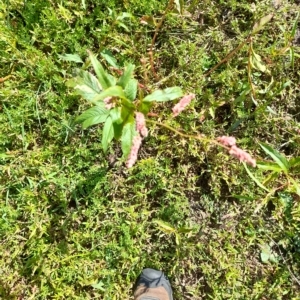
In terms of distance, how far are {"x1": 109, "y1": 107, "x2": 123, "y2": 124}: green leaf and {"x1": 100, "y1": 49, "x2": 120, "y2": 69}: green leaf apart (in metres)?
0.62

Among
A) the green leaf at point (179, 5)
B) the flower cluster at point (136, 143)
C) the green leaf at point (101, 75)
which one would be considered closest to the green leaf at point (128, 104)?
the green leaf at point (101, 75)

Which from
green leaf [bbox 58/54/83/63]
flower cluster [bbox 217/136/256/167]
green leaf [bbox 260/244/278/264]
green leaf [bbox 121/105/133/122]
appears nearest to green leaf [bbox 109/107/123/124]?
green leaf [bbox 121/105/133/122]

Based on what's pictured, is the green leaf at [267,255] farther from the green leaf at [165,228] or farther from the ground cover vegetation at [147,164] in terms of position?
the green leaf at [165,228]

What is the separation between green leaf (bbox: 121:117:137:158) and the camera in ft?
6.98

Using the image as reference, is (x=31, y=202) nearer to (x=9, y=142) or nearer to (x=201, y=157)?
(x=9, y=142)

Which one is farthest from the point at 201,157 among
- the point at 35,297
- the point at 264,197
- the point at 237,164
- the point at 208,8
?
the point at 35,297

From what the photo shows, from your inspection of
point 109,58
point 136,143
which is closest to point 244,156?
point 136,143

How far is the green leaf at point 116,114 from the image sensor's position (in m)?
2.14

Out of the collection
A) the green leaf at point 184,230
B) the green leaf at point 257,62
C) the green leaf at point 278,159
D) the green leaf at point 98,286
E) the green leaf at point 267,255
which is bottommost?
the green leaf at point 267,255

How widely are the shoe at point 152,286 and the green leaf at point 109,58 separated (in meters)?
1.31

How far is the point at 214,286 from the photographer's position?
281 cm

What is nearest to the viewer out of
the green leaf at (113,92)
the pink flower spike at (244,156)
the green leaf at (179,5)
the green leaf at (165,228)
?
the pink flower spike at (244,156)

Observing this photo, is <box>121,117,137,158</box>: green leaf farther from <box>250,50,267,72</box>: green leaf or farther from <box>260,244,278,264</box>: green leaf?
<box>260,244,278,264</box>: green leaf

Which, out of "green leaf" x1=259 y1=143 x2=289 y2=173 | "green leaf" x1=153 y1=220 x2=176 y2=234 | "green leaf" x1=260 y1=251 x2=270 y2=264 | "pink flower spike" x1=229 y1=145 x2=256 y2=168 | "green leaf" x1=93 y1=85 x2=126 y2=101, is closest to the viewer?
"pink flower spike" x1=229 y1=145 x2=256 y2=168
